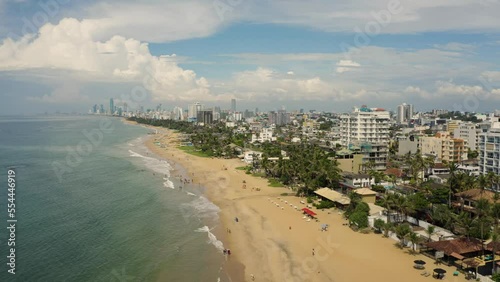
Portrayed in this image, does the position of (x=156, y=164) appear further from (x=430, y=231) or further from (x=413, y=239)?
(x=430, y=231)

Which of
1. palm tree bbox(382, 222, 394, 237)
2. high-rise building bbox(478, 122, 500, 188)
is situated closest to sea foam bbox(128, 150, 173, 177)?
palm tree bbox(382, 222, 394, 237)

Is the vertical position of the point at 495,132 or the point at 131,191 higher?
the point at 495,132

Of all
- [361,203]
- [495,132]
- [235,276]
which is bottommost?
[235,276]

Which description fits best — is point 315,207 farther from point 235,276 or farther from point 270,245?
point 235,276

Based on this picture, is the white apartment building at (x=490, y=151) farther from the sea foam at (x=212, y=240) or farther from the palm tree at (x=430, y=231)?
the sea foam at (x=212, y=240)

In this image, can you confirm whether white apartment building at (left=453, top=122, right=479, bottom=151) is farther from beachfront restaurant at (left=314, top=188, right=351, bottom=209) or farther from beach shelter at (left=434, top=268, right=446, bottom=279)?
beach shelter at (left=434, top=268, right=446, bottom=279)

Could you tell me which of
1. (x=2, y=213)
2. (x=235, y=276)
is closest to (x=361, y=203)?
(x=235, y=276)
